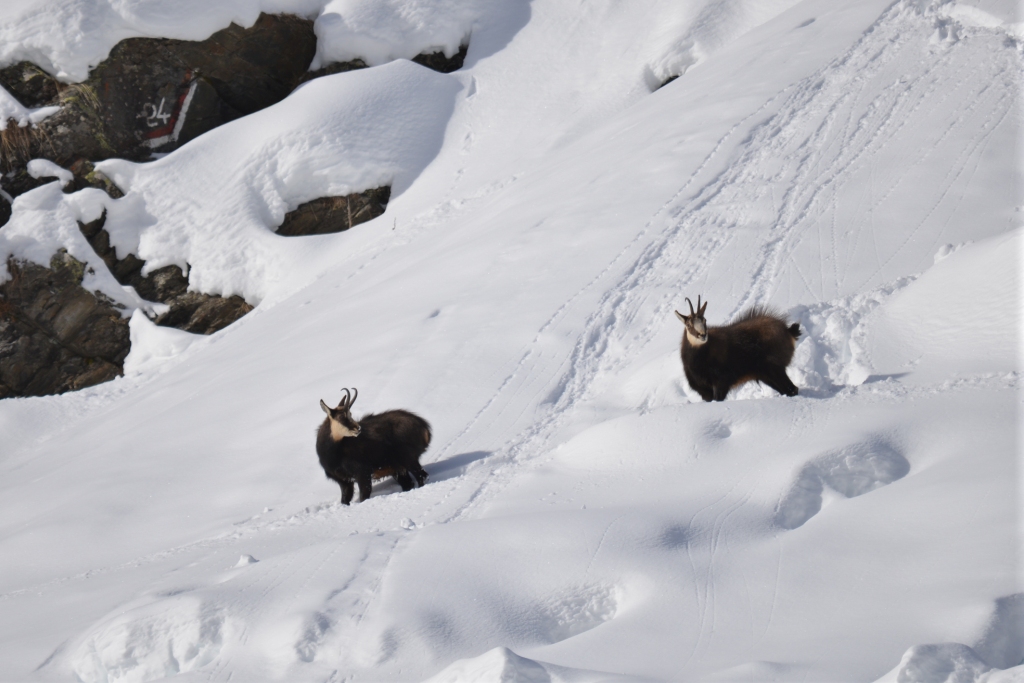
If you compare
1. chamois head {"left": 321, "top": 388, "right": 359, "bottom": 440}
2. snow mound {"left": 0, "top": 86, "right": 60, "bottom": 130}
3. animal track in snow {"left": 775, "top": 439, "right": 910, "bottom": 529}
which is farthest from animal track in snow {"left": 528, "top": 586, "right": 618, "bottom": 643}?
snow mound {"left": 0, "top": 86, "right": 60, "bottom": 130}

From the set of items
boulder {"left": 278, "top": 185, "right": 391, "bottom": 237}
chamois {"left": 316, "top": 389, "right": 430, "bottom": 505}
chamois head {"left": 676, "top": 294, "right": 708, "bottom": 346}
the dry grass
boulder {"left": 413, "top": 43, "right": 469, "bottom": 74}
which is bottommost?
the dry grass

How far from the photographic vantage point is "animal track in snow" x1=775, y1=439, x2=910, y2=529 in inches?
198

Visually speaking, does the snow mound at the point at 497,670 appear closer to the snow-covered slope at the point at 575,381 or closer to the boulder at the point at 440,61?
the snow-covered slope at the point at 575,381

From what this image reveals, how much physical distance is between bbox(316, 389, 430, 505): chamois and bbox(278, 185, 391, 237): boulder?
39.2ft

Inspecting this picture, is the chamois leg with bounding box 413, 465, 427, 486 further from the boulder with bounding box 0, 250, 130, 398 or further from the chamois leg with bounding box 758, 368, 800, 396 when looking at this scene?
the boulder with bounding box 0, 250, 130, 398

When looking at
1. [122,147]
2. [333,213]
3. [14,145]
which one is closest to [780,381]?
[333,213]

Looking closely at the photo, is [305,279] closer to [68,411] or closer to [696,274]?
[68,411]

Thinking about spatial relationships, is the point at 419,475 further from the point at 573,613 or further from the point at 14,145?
the point at 14,145

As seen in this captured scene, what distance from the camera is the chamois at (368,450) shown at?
7.47 m

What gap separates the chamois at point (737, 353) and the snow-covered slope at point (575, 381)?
46cm

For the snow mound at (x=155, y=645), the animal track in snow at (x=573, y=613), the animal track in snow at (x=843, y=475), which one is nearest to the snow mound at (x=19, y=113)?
the snow mound at (x=155, y=645)

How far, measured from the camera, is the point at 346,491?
7594 millimetres

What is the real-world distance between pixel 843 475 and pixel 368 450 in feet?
13.2

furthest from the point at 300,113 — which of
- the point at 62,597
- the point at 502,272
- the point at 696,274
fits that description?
the point at 62,597
